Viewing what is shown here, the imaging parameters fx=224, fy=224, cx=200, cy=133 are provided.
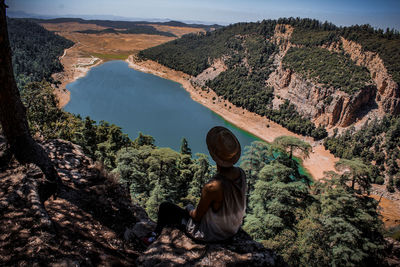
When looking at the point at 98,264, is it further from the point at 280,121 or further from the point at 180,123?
the point at 280,121

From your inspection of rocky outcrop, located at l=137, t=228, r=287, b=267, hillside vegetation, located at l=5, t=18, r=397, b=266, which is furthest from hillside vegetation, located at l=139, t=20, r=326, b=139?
rocky outcrop, located at l=137, t=228, r=287, b=267

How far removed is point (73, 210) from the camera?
386 centimetres

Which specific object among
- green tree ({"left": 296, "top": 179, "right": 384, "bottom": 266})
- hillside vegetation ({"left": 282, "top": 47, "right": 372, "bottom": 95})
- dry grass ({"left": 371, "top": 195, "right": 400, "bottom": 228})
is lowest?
dry grass ({"left": 371, "top": 195, "right": 400, "bottom": 228})

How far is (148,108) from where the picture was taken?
53.9 m

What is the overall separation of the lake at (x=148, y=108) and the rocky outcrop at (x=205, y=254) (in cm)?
3479

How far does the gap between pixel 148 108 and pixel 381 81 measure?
165 ft

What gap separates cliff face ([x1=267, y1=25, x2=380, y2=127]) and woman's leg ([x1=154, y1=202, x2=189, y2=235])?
5197cm

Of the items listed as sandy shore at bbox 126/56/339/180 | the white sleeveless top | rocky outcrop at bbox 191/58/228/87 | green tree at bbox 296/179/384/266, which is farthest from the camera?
rocky outcrop at bbox 191/58/228/87

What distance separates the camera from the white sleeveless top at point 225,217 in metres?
2.54

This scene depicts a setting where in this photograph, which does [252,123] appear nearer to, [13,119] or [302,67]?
[302,67]

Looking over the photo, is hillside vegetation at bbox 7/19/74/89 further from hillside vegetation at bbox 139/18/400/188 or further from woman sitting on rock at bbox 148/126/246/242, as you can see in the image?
hillside vegetation at bbox 139/18/400/188

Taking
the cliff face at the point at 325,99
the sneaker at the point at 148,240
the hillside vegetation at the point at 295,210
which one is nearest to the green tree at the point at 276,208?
the hillside vegetation at the point at 295,210

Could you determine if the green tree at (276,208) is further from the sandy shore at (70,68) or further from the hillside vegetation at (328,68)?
the sandy shore at (70,68)

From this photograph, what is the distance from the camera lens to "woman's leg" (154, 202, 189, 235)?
10.5ft
